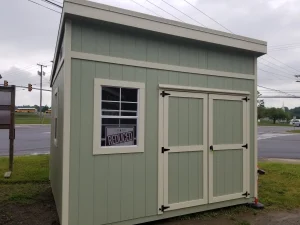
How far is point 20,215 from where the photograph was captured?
16.0ft

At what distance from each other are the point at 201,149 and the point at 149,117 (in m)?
1.17

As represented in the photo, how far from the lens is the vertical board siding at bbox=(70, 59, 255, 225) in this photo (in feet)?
13.0

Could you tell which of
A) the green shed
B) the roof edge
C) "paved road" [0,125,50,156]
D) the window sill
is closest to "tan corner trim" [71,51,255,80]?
the green shed

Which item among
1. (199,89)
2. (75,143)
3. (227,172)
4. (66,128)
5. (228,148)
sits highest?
(199,89)

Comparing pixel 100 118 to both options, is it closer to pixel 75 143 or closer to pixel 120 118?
pixel 120 118

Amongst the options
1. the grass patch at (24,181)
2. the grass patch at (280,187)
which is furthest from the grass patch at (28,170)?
the grass patch at (280,187)

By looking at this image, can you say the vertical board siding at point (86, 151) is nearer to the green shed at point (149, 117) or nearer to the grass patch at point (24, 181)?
the green shed at point (149, 117)

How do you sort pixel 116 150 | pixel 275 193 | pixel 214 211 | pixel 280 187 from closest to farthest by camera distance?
pixel 116 150, pixel 214 211, pixel 275 193, pixel 280 187

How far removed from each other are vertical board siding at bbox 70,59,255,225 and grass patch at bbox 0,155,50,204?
229 cm

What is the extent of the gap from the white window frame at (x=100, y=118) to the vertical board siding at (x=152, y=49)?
16.6 inches

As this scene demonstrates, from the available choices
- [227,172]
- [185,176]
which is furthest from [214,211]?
[185,176]

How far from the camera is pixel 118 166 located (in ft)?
13.9

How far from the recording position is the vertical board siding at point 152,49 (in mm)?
4074

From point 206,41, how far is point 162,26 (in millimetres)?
896
